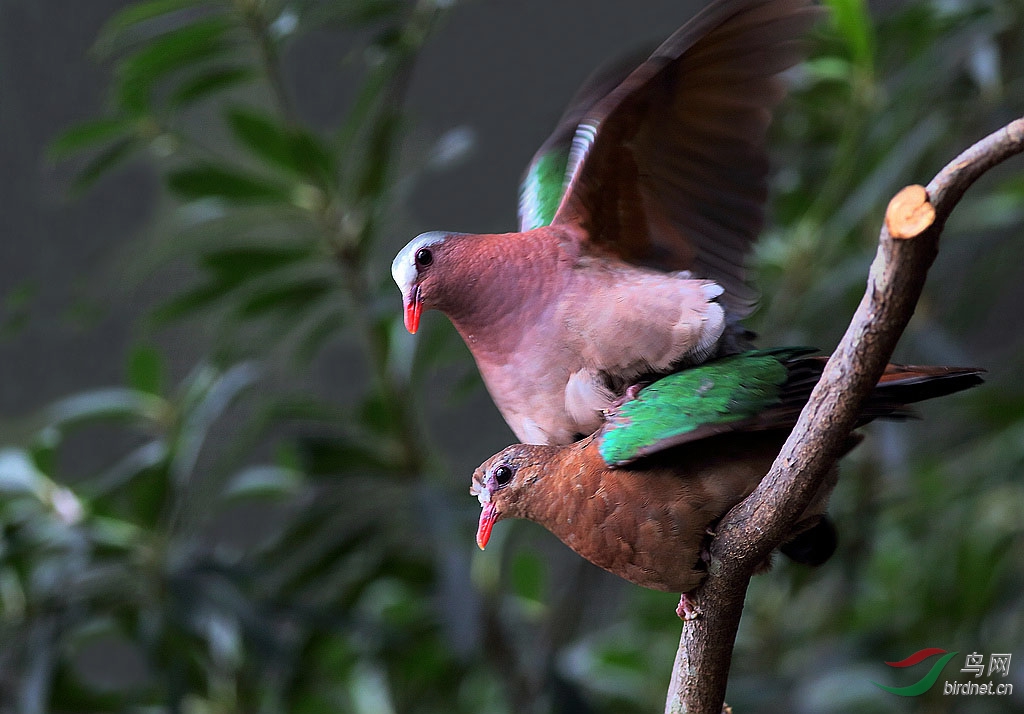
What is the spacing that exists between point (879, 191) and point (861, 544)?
0.47 m

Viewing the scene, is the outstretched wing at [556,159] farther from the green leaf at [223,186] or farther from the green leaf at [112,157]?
the green leaf at [112,157]

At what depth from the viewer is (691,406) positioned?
50 centimetres

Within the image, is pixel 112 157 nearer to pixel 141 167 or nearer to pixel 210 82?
pixel 210 82

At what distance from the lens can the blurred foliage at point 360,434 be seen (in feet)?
3.81

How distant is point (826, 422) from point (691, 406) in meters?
0.09

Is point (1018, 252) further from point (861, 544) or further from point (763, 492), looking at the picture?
point (763, 492)

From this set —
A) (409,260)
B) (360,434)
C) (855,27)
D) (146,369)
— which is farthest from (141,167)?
(409,260)

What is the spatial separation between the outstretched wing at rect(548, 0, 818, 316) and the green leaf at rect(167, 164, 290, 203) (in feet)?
2.39

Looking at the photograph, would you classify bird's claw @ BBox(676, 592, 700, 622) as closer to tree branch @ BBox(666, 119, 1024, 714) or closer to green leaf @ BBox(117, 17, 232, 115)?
tree branch @ BBox(666, 119, 1024, 714)

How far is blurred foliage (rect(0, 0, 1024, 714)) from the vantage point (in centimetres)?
116

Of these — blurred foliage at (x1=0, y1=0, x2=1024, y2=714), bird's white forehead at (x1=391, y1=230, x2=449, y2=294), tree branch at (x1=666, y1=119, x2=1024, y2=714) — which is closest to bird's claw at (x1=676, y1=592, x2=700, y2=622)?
tree branch at (x1=666, y1=119, x2=1024, y2=714)

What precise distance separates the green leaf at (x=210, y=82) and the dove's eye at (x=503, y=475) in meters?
0.81

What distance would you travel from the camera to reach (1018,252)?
4.36 feet

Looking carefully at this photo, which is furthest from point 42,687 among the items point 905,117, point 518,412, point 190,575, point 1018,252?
point 1018,252
